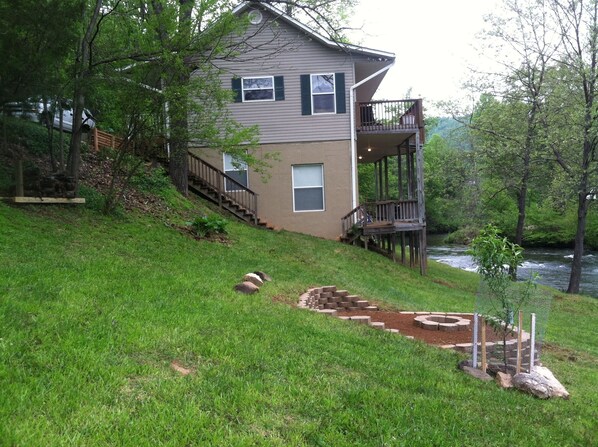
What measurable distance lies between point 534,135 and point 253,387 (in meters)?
16.5

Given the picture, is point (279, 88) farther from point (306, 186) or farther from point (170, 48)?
point (170, 48)

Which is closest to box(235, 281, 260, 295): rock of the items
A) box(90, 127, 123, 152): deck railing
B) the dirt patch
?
the dirt patch

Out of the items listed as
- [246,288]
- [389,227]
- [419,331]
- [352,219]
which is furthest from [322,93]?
[419,331]

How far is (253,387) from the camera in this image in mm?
3555

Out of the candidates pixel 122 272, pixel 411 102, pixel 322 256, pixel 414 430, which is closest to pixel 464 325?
pixel 414 430

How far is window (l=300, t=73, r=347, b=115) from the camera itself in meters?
16.1

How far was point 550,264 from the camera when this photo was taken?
26.5 metres

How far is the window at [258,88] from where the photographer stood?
16.3 metres

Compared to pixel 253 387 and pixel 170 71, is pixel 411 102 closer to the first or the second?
pixel 170 71

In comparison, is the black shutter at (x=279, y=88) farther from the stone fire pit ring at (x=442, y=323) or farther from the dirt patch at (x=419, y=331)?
the stone fire pit ring at (x=442, y=323)

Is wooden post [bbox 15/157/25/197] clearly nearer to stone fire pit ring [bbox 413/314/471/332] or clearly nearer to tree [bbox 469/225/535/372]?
stone fire pit ring [bbox 413/314/471/332]

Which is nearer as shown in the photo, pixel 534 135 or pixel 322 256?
pixel 322 256

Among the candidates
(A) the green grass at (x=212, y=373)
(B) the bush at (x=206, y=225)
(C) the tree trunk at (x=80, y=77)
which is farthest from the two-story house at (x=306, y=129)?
(A) the green grass at (x=212, y=373)

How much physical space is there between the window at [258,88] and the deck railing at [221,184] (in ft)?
8.07
